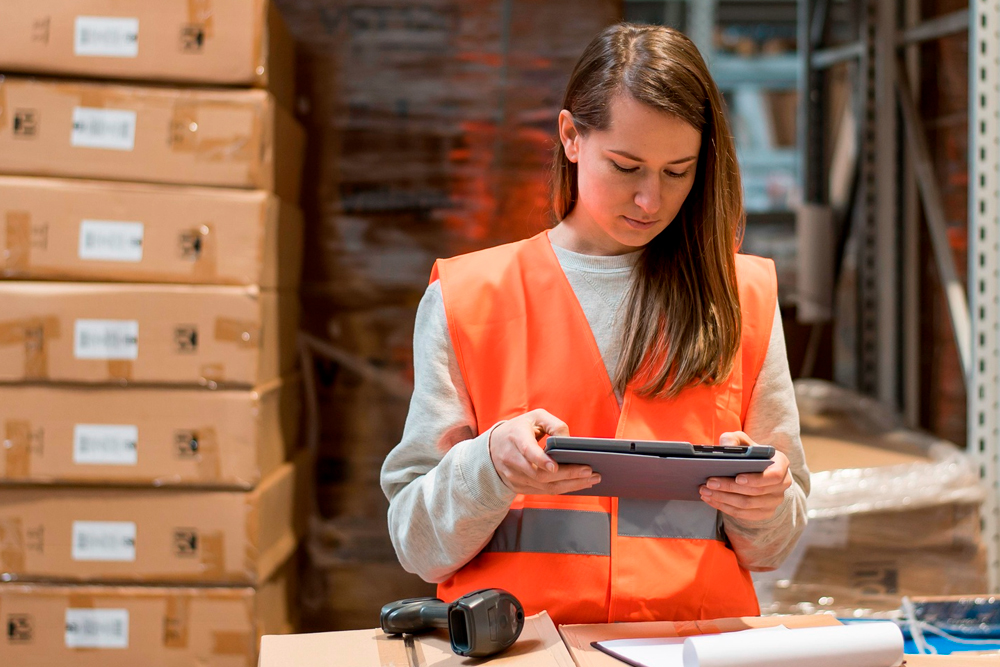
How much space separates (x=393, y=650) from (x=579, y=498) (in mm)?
297

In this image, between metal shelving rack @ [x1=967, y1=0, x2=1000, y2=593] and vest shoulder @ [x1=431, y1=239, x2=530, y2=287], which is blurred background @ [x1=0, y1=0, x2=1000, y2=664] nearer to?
metal shelving rack @ [x1=967, y1=0, x2=1000, y2=593]

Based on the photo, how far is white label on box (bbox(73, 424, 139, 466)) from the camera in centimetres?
197

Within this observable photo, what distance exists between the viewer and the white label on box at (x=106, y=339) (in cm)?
195

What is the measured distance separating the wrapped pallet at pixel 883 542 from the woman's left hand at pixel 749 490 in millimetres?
971

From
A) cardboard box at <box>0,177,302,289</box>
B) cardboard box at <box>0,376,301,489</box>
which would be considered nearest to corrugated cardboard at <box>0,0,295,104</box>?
cardboard box at <box>0,177,302,289</box>

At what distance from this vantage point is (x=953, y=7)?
2.46 meters

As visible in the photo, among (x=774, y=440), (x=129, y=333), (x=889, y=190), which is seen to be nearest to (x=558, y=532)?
(x=774, y=440)

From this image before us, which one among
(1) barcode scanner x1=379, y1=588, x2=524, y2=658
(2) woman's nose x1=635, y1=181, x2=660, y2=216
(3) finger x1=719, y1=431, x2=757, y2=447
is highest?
(2) woman's nose x1=635, y1=181, x2=660, y2=216

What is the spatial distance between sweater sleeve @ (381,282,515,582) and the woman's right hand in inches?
3.1

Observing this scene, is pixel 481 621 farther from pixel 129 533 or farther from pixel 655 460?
pixel 129 533

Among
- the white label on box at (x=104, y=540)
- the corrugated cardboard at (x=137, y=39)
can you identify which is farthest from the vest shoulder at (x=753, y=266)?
the white label on box at (x=104, y=540)

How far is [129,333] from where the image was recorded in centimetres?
197

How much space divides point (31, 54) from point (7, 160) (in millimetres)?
242

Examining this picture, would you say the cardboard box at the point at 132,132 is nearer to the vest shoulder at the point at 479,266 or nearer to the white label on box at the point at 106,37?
the white label on box at the point at 106,37
